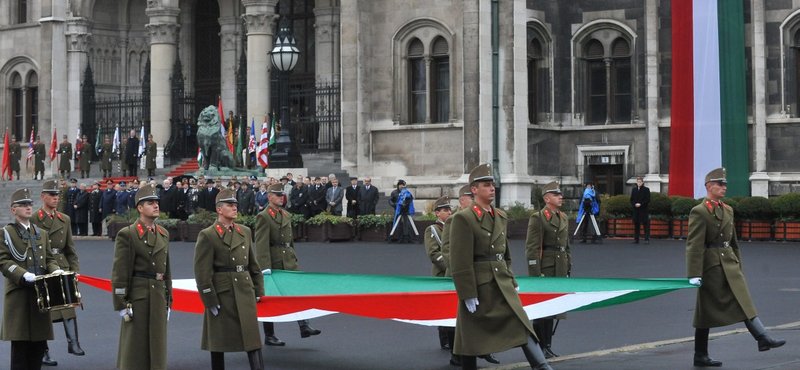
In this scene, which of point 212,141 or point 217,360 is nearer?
point 217,360

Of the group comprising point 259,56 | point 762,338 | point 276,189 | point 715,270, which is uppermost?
point 259,56

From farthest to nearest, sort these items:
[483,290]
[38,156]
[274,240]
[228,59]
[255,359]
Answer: [228,59] < [38,156] < [274,240] < [255,359] < [483,290]

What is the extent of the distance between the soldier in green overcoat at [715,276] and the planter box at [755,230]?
56.2ft

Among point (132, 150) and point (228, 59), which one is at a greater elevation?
point (228, 59)

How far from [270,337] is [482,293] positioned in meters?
4.63

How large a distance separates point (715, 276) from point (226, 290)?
4.62 m


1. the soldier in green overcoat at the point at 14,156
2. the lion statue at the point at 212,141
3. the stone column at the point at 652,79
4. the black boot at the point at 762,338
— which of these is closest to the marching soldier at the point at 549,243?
the black boot at the point at 762,338

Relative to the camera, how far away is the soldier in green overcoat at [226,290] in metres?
11.1

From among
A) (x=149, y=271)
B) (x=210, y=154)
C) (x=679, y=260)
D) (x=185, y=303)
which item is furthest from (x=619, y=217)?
(x=149, y=271)

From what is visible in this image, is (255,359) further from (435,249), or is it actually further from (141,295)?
(435,249)

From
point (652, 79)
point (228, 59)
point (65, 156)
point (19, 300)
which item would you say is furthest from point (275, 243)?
point (228, 59)

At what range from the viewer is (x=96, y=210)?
114 ft

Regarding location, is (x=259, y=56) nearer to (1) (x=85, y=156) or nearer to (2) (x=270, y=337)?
(1) (x=85, y=156)

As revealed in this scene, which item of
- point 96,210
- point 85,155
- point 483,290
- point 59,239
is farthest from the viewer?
point 85,155
